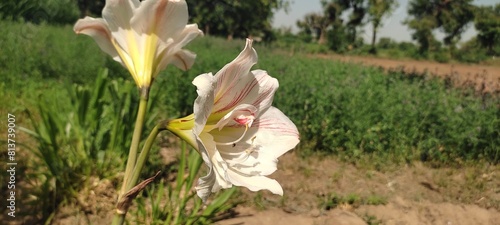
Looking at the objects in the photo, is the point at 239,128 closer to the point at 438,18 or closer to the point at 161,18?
the point at 161,18

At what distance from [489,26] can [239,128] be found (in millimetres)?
29678

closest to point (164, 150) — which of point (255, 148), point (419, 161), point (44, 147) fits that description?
point (44, 147)

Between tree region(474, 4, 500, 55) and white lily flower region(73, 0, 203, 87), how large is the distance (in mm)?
27242

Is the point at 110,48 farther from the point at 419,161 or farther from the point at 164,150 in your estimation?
the point at 419,161

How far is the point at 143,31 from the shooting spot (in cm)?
74

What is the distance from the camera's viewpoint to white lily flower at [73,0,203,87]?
72cm

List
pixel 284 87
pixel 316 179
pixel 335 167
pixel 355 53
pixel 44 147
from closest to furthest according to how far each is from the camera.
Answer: pixel 44 147 < pixel 316 179 < pixel 335 167 < pixel 284 87 < pixel 355 53

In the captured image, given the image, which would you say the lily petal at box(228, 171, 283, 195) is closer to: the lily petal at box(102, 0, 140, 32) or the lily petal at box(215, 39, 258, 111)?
the lily petal at box(215, 39, 258, 111)

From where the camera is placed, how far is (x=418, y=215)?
3.64m

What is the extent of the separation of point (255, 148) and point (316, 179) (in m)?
3.47

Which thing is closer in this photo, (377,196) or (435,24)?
(377,196)

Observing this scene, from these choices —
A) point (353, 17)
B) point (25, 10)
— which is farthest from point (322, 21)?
point (25, 10)

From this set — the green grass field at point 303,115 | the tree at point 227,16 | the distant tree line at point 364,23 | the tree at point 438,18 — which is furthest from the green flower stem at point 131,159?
the tree at point 227,16

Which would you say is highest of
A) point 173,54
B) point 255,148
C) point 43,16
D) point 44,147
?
point 43,16
